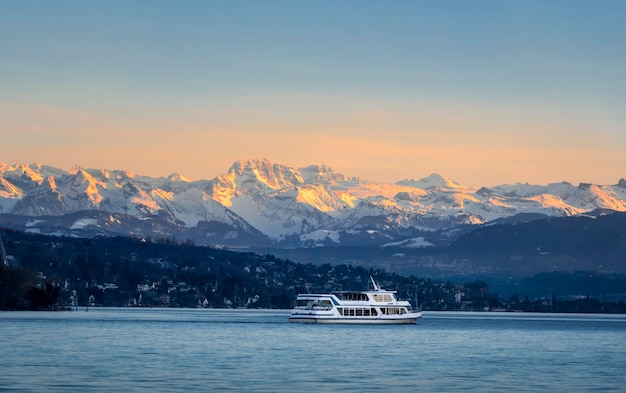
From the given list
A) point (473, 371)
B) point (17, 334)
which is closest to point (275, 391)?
point (473, 371)

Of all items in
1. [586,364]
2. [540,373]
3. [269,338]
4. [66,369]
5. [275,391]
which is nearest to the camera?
[275,391]

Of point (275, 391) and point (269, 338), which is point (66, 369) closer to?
point (275, 391)

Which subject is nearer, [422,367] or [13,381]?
[13,381]

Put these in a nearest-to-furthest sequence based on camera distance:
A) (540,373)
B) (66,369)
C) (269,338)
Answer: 1. (66,369)
2. (540,373)
3. (269,338)

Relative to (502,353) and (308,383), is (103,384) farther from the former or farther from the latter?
(502,353)

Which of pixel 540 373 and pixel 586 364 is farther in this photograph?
pixel 586 364

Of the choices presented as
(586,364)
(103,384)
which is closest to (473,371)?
(586,364)

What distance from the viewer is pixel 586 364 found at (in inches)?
5625

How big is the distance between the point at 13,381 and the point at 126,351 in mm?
39332

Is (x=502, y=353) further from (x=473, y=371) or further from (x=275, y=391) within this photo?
(x=275, y=391)

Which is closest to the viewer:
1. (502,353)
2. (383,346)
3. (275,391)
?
(275,391)

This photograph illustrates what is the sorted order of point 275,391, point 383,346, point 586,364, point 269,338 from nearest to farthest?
point 275,391 < point 586,364 < point 383,346 < point 269,338

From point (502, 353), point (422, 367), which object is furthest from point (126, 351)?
point (502, 353)

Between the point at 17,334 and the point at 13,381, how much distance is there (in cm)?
7348
